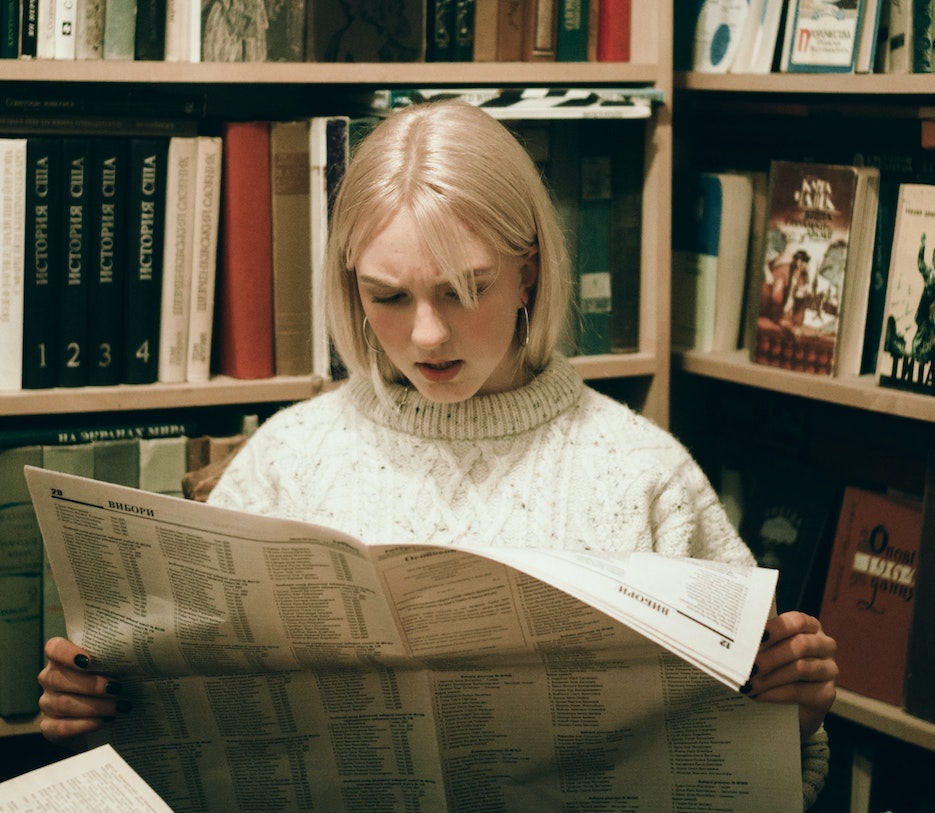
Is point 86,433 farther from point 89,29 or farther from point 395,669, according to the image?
point 395,669

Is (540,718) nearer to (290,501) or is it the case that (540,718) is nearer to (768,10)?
(290,501)

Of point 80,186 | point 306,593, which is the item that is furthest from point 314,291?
point 306,593

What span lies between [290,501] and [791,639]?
523 millimetres

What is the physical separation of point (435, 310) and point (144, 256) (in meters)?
0.48

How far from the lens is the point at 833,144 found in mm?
1420

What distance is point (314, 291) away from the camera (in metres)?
1.34

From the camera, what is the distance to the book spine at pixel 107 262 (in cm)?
124

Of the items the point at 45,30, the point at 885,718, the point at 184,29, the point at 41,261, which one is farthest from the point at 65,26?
the point at 885,718

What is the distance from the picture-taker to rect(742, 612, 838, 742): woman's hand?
2.73 ft

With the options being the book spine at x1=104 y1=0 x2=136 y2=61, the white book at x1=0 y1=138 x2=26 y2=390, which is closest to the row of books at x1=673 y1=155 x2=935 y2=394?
the book spine at x1=104 y1=0 x2=136 y2=61

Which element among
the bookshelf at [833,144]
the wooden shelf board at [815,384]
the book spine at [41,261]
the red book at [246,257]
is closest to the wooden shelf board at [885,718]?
the bookshelf at [833,144]

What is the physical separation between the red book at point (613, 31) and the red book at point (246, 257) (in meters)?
0.46

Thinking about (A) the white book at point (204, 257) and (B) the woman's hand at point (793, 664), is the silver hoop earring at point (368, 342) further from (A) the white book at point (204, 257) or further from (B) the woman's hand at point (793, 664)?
(B) the woman's hand at point (793, 664)

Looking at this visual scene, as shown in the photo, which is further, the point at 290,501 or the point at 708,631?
the point at 290,501
